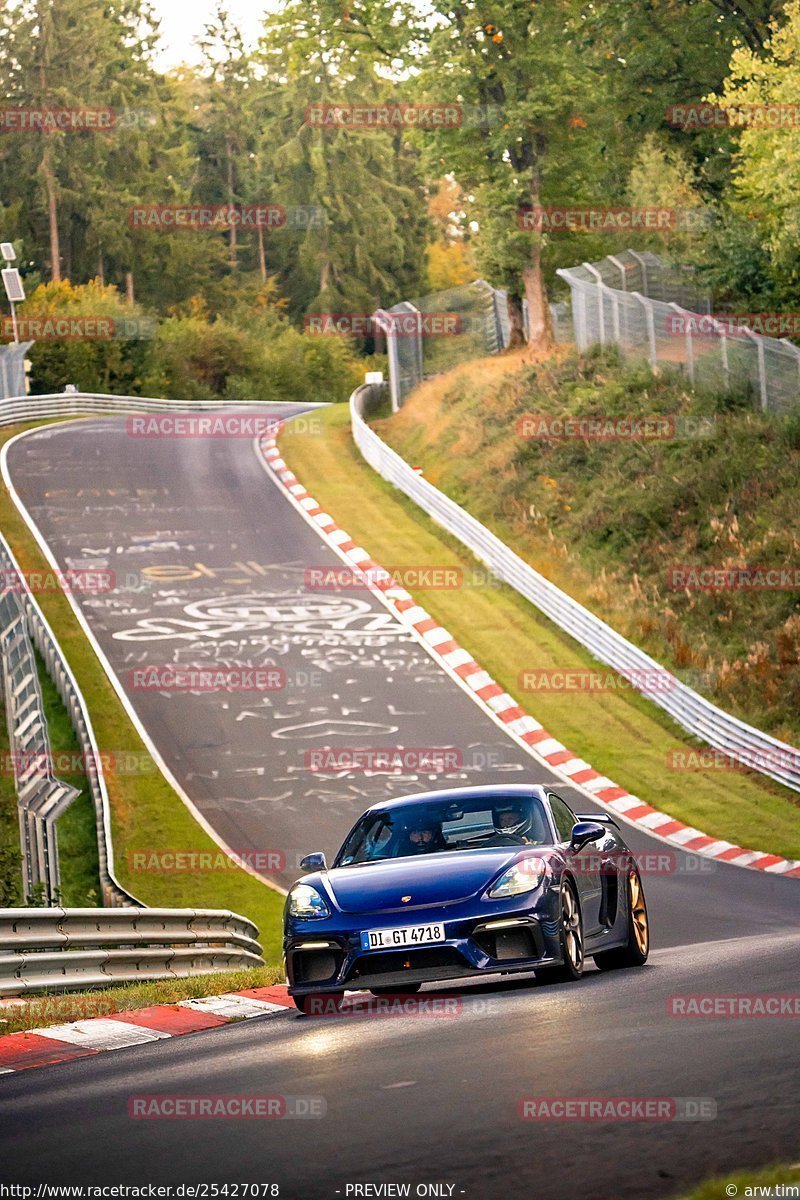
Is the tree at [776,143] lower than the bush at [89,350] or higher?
higher

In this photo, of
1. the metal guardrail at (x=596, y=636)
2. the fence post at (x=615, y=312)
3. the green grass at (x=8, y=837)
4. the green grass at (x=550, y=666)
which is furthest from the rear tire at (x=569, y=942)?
the fence post at (x=615, y=312)

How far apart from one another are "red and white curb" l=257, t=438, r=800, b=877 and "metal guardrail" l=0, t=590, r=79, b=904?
26.6ft

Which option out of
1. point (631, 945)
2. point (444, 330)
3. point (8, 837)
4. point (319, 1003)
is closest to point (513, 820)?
point (631, 945)

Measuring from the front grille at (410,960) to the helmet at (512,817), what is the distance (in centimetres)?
128

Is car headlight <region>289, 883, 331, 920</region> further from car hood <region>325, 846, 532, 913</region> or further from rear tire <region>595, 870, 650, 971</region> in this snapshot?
rear tire <region>595, 870, 650, 971</region>

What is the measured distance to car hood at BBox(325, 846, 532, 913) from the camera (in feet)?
33.1

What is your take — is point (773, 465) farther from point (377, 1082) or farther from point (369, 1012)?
point (377, 1082)

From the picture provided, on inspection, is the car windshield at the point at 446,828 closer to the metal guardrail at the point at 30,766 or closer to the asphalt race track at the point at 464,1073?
the asphalt race track at the point at 464,1073

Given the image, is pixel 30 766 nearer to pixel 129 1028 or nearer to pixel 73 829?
pixel 73 829

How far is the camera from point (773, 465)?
110 ft

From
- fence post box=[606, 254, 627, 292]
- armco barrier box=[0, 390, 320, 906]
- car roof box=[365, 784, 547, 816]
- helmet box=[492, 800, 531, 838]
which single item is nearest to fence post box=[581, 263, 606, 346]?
fence post box=[606, 254, 627, 292]

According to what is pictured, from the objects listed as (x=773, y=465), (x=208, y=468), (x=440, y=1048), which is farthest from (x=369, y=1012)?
(x=208, y=468)

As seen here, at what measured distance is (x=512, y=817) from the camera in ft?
36.7

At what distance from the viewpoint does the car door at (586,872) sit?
10.9 m
